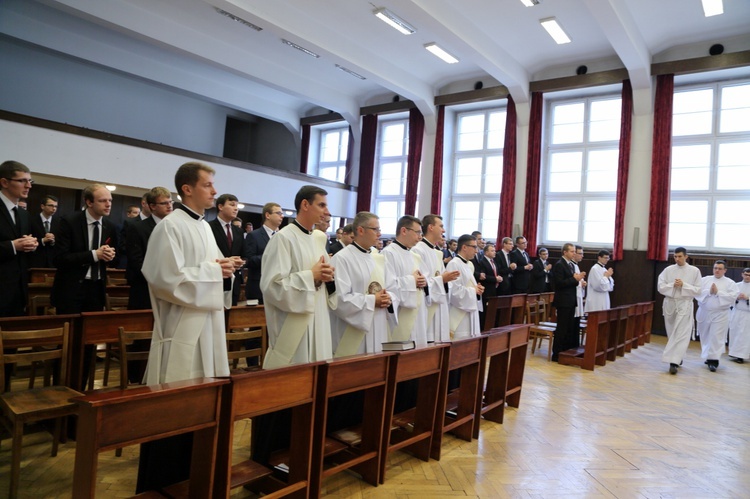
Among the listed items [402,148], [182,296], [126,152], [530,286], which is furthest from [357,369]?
[402,148]

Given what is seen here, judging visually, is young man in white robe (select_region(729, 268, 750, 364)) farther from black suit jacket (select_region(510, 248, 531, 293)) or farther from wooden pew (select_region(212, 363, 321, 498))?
wooden pew (select_region(212, 363, 321, 498))

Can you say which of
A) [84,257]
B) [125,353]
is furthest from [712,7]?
[125,353]

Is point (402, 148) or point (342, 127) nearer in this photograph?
point (402, 148)

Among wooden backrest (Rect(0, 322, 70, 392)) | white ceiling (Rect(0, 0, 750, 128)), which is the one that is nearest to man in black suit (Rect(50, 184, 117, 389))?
wooden backrest (Rect(0, 322, 70, 392))

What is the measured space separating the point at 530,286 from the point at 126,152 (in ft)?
26.6

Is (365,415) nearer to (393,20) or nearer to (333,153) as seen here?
(393,20)

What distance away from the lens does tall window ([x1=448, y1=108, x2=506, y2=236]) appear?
1341cm

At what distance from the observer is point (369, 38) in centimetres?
1098

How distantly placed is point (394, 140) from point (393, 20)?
580 centimetres

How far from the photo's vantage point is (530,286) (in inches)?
363

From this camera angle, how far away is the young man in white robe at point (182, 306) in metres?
2.39

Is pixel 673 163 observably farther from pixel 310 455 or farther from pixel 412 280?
pixel 310 455

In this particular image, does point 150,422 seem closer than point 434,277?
Yes

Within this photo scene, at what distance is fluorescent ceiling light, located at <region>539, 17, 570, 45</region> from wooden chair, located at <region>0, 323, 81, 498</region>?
9305 mm
